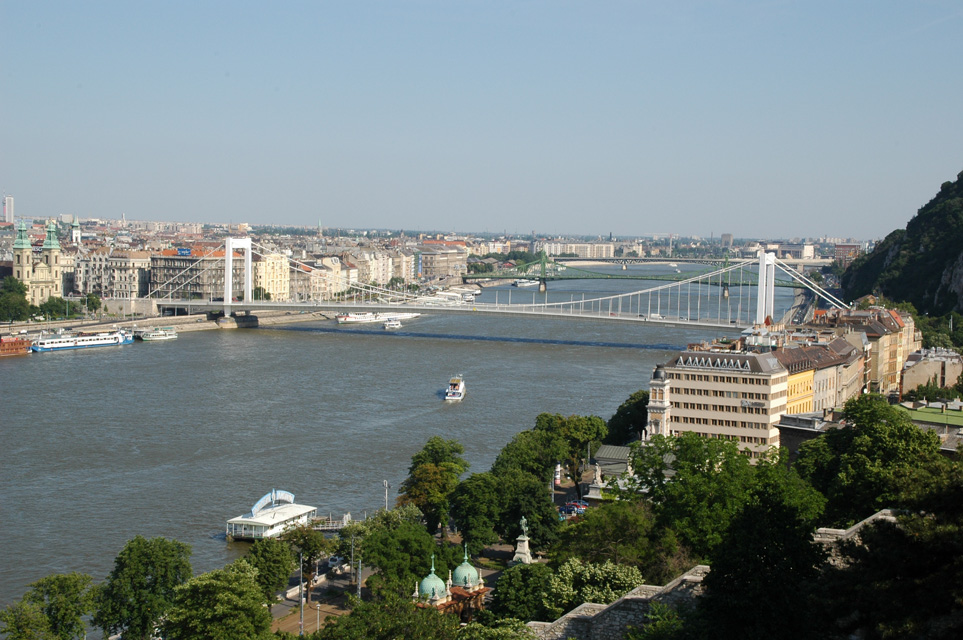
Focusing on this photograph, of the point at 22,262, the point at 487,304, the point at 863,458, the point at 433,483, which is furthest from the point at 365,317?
the point at 863,458

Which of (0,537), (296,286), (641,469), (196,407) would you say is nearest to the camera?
(641,469)

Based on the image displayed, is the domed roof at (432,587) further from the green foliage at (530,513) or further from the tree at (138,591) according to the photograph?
the green foliage at (530,513)

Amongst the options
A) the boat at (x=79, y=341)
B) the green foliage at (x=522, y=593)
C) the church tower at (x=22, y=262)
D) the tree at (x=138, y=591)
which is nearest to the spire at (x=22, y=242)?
the church tower at (x=22, y=262)

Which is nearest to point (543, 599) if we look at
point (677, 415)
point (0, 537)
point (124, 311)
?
point (0, 537)

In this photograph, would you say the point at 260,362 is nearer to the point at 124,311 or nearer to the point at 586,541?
the point at 124,311

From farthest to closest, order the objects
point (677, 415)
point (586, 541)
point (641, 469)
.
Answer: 1. point (677, 415)
2. point (641, 469)
3. point (586, 541)
